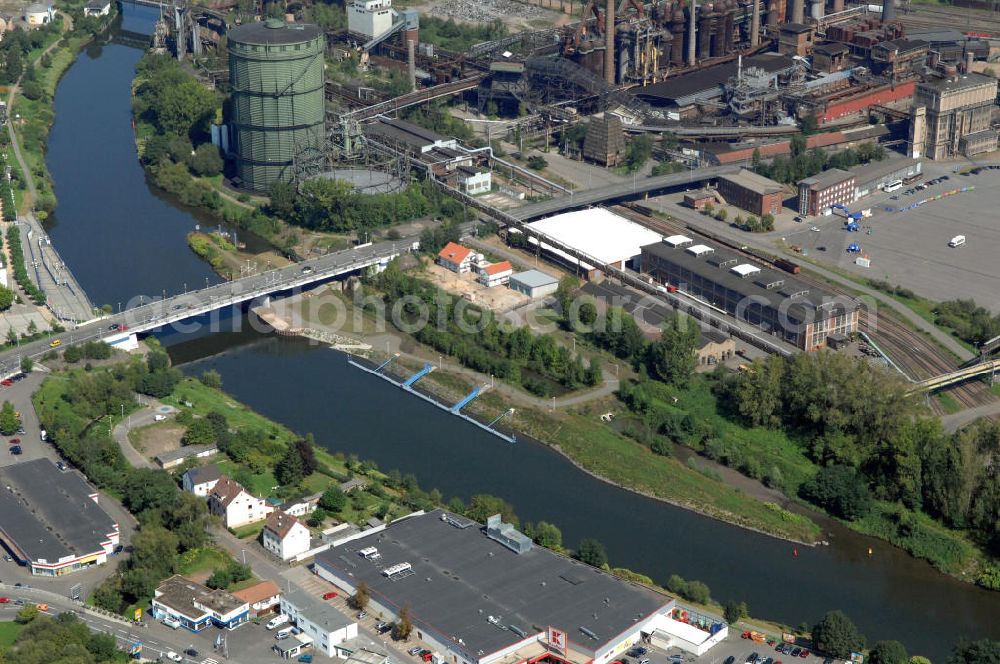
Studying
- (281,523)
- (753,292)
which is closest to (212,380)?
(281,523)

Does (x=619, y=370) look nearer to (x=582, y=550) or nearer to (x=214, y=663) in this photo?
(x=582, y=550)

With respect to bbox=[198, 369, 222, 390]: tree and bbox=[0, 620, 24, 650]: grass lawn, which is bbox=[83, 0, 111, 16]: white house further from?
bbox=[0, 620, 24, 650]: grass lawn

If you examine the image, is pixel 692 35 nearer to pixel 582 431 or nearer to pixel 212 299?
pixel 212 299

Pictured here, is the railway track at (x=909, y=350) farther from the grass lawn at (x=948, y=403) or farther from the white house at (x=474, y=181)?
the white house at (x=474, y=181)

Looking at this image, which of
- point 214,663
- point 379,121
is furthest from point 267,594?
point 379,121

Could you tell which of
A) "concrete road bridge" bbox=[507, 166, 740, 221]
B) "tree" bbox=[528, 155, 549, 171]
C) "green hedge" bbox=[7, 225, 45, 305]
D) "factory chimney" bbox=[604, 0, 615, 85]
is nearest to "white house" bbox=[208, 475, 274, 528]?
"green hedge" bbox=[7, 225, 45, 305]
